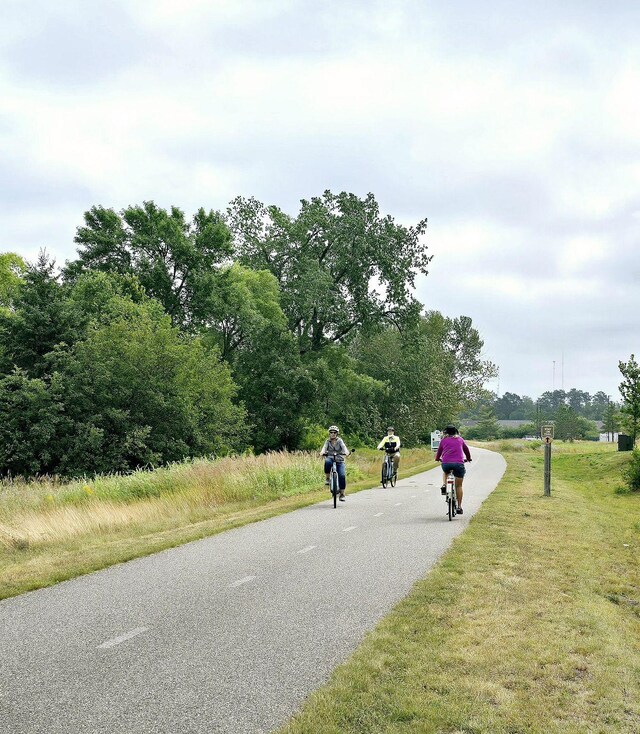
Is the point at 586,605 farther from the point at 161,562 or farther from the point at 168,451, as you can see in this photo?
the point at 168,451

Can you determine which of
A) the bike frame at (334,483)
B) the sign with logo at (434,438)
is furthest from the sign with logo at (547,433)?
the sign with logo at (434,438)

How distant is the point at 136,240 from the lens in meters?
44.1

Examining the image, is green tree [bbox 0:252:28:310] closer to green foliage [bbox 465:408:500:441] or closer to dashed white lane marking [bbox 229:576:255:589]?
dashed white lane marking [bbox 229:576:255:589]

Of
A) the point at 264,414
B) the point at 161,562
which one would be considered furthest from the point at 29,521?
the point at 264,414

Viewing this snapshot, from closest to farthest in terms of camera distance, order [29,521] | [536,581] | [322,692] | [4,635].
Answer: [322,692] → [4,635] → [536,581] → [29,521]

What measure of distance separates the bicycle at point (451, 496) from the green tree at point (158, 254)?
32.8m

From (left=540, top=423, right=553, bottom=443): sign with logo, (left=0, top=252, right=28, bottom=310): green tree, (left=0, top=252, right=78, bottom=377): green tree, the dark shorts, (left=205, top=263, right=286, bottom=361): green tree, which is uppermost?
(left=0, top=252, right=28, bottom=310): green tree

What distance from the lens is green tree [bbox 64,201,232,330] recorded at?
43.8 meters

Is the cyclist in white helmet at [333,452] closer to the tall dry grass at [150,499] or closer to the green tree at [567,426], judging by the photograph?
the tall dry grass at [150,499]

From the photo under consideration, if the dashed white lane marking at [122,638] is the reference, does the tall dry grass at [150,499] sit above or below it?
below

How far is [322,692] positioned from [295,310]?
149ft

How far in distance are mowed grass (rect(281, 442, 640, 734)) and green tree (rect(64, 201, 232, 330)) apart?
3735 centimetres

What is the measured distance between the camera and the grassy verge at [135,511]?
945cm

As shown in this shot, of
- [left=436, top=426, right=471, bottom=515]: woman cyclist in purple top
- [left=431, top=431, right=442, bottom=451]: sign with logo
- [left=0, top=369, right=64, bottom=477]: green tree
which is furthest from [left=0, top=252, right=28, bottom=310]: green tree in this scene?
[left=436, top=426, right=471, bottom=515]: woman cyclist in purple top
